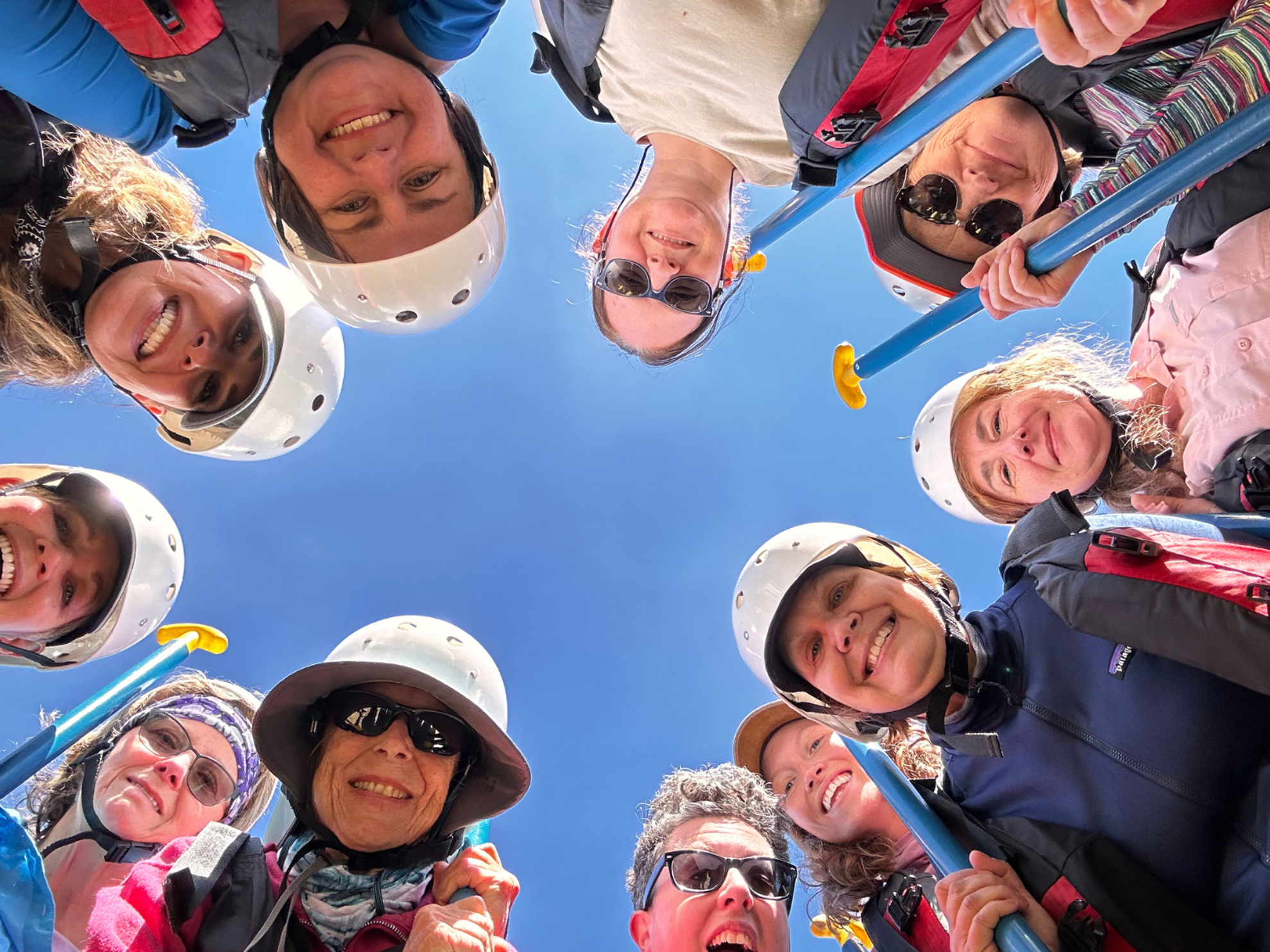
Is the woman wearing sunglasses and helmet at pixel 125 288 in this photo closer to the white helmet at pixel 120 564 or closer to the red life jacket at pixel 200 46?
the white helmet at pixel 120 564

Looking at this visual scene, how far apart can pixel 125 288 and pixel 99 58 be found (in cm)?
146

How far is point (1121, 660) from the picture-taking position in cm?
295

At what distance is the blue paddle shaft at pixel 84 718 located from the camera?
4727mm

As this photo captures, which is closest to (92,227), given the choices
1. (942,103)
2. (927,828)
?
(942,103)

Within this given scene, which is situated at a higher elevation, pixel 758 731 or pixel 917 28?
pixel 917 28

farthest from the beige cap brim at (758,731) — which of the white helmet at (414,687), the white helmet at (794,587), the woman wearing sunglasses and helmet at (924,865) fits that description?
the white helmet at (414,687)

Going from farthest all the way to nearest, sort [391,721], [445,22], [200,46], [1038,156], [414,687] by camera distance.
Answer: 1. [1038,156]
2. [414,687]
3. [391,721]
4. [445,22]
5. [200,46]

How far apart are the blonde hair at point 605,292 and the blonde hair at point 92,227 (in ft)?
8.84

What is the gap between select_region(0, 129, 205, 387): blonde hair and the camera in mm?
4285

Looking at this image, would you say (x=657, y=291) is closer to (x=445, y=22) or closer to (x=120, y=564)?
(x=445, y=22)

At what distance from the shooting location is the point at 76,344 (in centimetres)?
449

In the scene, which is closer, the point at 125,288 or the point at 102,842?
the point at 125,288

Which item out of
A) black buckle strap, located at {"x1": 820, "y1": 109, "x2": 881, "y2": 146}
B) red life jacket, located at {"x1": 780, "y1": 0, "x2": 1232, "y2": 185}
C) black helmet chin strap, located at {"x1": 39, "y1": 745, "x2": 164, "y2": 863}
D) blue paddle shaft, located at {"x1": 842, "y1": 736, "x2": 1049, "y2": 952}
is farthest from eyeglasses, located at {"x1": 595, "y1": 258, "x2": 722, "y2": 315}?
black helmet chin strap, located at {"x1": 39, "y1": 745, "x2": 164, "y2": 863}

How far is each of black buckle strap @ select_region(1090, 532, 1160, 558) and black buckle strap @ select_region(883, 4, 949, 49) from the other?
7.05 feet
